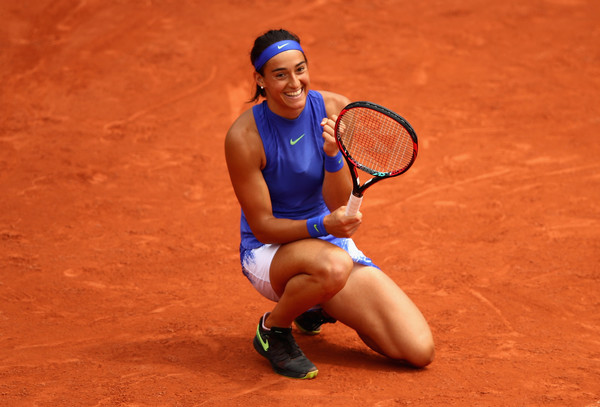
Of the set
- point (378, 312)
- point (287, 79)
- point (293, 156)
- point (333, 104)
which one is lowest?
point (378, 312)

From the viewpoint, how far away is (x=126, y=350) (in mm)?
4184

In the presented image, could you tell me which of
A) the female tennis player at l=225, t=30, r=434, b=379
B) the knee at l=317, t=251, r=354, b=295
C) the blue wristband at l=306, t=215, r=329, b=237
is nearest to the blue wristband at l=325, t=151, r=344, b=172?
the female tennis player at l=225, t=30, r=434, b=379

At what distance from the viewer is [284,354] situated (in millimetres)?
3900

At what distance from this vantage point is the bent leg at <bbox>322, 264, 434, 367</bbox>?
3.94 metres

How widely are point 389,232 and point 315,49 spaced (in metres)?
4.11

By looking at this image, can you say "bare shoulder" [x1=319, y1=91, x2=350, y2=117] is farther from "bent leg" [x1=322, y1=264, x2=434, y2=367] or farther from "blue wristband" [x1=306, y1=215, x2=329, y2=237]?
"bent leg" [x1=322, y1=264, x2=434, y2=367]

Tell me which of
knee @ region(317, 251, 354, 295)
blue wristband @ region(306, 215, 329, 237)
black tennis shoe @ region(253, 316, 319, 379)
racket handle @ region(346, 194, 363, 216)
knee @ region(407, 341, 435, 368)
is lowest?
knee @ region(407, 341, 435, 368)

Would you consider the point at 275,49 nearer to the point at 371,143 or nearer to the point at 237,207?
the point at 371,143

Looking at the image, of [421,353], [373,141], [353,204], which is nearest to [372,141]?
[373,141]

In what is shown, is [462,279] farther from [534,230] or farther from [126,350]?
[126,350]

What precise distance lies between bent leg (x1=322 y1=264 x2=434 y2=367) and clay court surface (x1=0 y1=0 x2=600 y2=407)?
15cm

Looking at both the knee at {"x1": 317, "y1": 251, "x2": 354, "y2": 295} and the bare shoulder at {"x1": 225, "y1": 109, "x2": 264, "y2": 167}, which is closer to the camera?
the knee at {"x1": 317, "y1": 251, "x2": 354, "y2": 295}

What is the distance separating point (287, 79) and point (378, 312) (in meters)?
1.27

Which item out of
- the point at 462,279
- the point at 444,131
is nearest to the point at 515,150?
the point at 444,131
